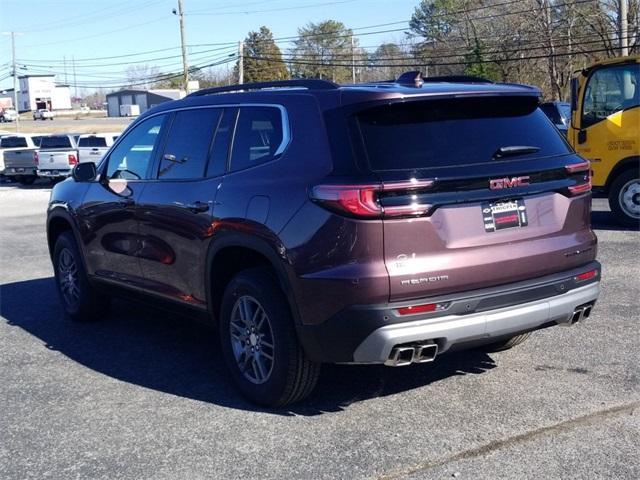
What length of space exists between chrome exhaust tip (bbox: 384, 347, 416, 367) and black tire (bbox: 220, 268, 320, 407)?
1.81 feet

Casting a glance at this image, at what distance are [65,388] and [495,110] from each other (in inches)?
131

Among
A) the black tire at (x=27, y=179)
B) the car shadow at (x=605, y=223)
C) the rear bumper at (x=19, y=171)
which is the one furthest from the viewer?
the black tire at (x=27, y=179)

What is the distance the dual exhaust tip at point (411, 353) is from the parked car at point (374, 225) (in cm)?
1

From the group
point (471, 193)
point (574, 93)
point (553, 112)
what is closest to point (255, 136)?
point (471, 193)

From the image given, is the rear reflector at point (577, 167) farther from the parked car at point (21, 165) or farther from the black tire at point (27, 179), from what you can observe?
the black tire at point (27, 179)

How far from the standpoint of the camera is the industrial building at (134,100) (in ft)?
340

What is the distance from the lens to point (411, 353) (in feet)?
13.7

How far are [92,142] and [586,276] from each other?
2464 cm

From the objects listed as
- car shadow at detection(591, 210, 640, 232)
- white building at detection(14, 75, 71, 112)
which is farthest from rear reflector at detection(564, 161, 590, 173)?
white building at detection(14, 75, 71, 112)

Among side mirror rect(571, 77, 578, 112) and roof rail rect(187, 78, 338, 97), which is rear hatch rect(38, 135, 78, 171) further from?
roof rail rect(187, 78, 338, 97)

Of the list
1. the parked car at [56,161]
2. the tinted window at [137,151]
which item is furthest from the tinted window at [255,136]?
the parked car at [56,161]

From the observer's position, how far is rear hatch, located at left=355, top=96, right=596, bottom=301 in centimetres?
407

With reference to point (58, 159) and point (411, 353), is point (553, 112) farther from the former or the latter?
point (58, 159)

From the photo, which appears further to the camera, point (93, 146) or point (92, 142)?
point (92, 142)
